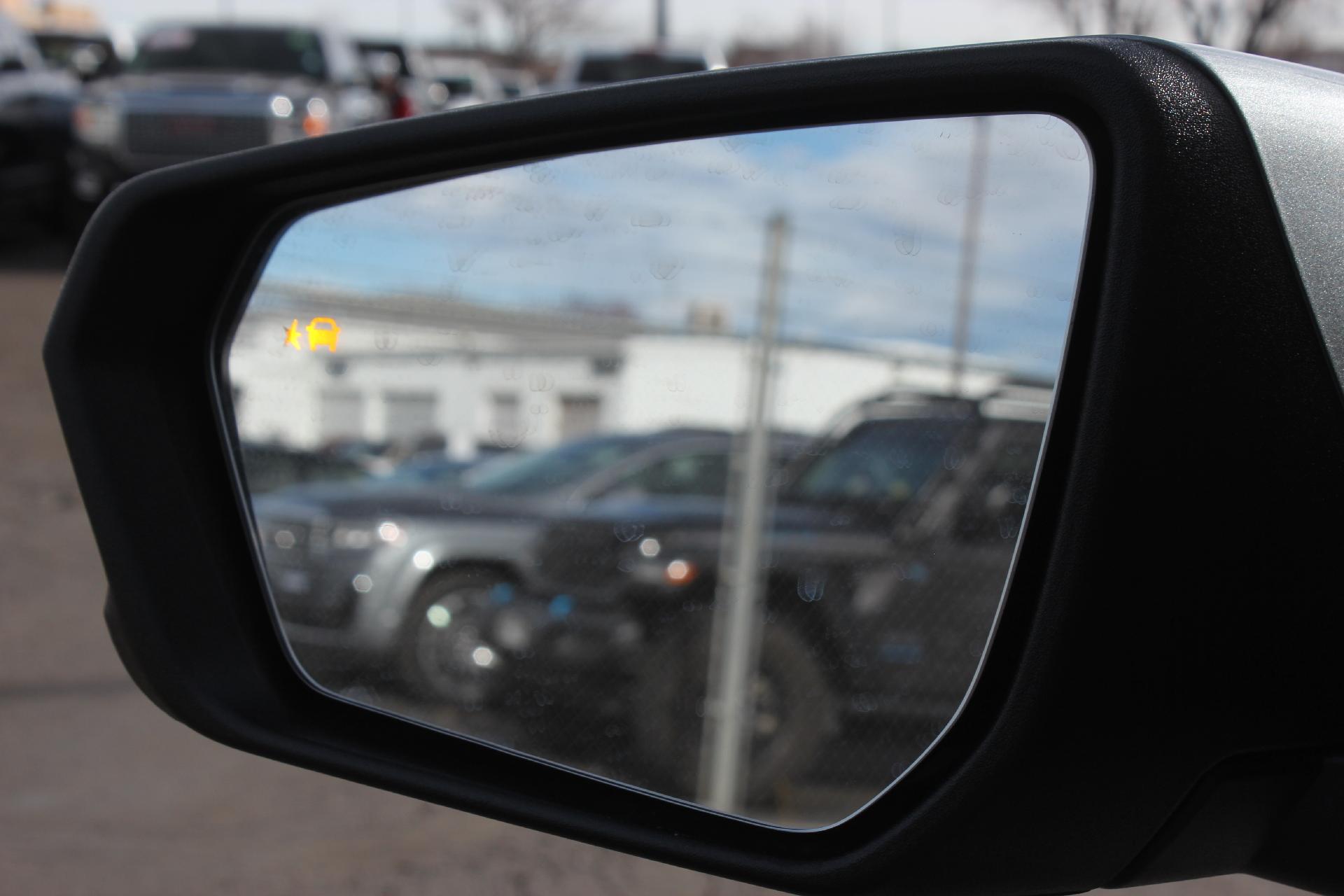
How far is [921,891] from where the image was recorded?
3.11 ft

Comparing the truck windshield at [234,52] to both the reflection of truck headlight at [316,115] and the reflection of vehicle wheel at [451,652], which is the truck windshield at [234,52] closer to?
the reflection of truck headlight at [316,115]

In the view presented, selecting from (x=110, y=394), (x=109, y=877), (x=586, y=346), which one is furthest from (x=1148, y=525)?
(x=586, y=346)

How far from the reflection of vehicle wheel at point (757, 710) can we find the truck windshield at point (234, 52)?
7.31 metres

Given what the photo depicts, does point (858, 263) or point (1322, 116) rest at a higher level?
point (1322, 116)

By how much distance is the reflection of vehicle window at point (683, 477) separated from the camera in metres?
6.00

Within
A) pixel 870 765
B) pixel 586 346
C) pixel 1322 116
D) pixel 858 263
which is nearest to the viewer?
pixel 1322 116

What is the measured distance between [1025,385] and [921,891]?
123 inches

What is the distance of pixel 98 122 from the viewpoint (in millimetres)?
10578

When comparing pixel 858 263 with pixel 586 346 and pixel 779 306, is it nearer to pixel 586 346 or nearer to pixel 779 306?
pixel 779 306

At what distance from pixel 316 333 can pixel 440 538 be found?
4.41 m

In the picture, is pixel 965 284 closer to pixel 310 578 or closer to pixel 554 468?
pixel 554 468

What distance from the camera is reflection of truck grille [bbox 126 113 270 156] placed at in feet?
32.5

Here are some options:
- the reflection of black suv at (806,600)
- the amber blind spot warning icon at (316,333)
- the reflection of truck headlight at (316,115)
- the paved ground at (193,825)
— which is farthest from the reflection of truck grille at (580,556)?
the reflection of truck headlight at (316,115)

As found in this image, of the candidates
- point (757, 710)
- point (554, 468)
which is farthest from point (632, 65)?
point (757, 710)
